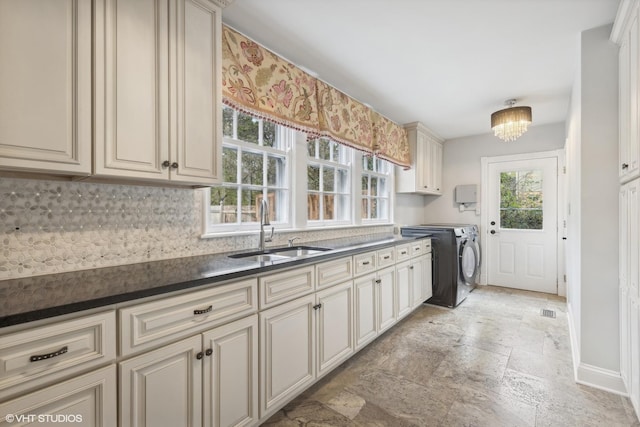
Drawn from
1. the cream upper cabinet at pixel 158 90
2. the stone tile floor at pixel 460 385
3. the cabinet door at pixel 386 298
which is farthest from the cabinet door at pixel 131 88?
the cabinet door at pixel 386 298

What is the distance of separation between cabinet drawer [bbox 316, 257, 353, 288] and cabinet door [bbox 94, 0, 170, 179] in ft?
3.48

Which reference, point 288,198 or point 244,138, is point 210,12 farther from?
point 288,198

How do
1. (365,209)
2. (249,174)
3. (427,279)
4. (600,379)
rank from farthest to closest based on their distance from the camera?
1. (365,209)
2. (427,279)
3. (249,174)
4. (600,379)

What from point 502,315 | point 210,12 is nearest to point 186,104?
point 210,12

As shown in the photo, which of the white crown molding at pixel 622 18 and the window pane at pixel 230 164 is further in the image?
the window pane at pixel 230 164

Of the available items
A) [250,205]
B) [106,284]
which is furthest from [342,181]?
[106,284]

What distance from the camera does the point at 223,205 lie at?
2.16m

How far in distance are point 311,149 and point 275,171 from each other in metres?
0.55

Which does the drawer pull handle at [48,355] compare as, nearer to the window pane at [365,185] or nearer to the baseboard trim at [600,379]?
the baseboard trim at [600,379]

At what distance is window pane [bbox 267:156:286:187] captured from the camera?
2.54 meters

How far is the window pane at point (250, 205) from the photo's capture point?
2.31 metres

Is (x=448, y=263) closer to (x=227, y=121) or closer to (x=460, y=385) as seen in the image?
(x=460, y=385)

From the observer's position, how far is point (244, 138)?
230 centimetres

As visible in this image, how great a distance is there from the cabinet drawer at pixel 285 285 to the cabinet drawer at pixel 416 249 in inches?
66.1
